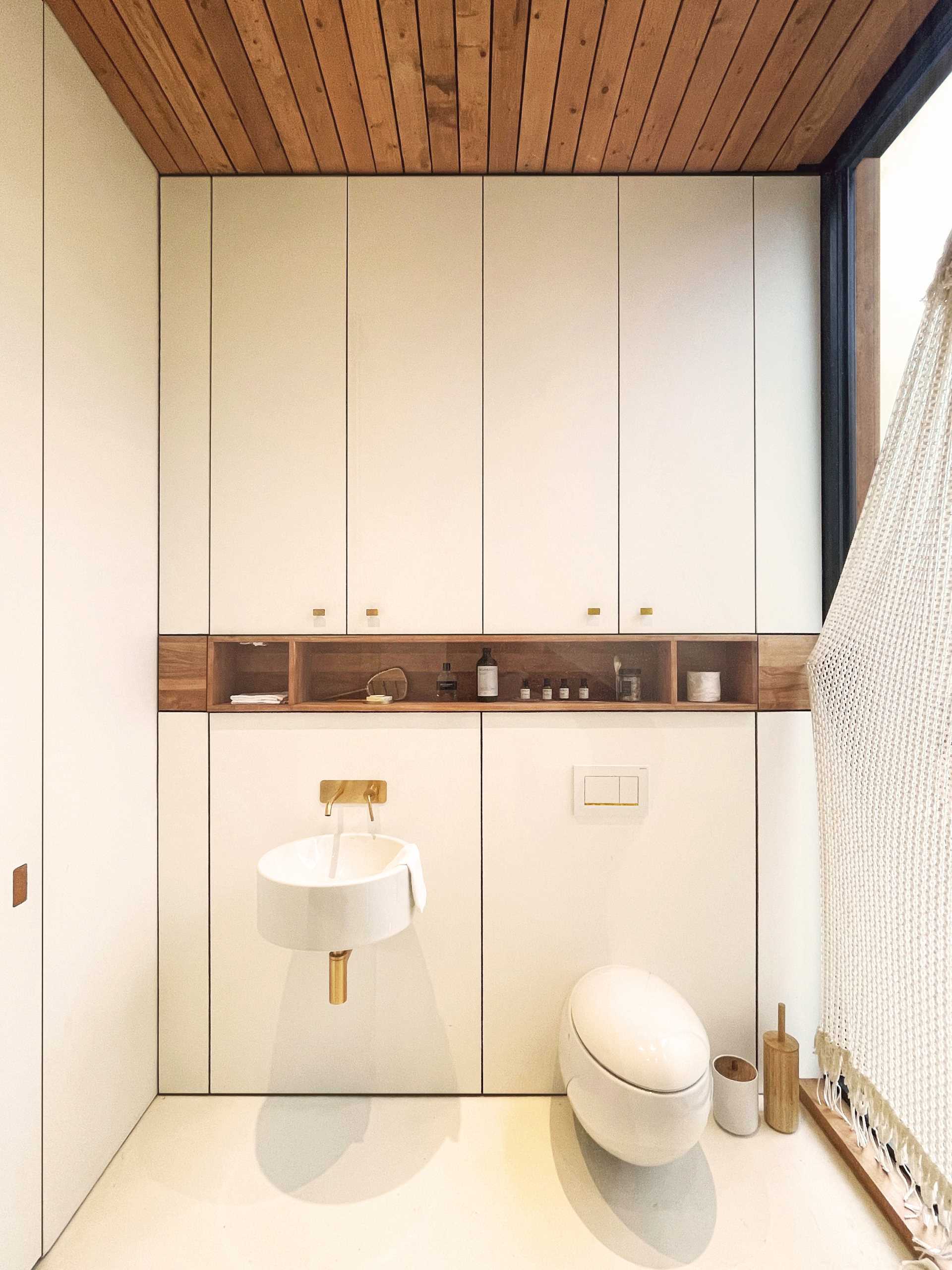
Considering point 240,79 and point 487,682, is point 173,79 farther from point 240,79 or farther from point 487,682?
point 487,682

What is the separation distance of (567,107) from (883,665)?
4.99 ft

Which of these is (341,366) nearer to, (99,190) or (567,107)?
(99,190)

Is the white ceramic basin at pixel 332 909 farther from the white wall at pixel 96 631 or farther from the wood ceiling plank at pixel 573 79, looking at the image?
the wood ceiling plank at pixel 573 79

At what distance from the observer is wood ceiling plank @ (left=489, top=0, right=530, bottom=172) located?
55.5 inches

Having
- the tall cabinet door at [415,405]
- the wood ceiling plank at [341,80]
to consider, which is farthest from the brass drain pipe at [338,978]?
the wood ceiling plank at [341,80]

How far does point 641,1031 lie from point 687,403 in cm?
161

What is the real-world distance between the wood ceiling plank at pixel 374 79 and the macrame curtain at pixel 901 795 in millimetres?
1255

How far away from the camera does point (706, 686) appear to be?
1.92 meters

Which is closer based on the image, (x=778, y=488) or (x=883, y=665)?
(x=883, y=665)

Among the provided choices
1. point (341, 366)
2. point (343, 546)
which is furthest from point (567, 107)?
point (343, 546)

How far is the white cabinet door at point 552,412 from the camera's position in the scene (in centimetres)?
189

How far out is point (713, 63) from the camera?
1.53 metres

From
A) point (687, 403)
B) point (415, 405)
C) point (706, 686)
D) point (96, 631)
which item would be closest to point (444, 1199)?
point (706, 686)

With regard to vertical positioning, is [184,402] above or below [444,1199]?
above
